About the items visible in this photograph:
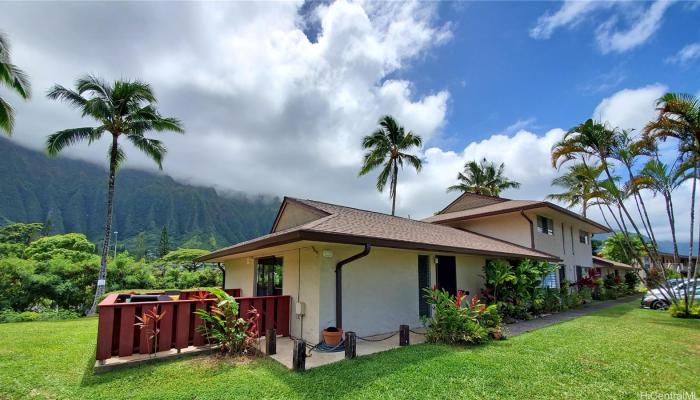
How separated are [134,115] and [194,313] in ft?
44.1

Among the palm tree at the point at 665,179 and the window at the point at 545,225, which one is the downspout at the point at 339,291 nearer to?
the window at the point at 545,225

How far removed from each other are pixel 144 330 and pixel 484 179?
30162 mm

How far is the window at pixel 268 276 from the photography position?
9.95 metres

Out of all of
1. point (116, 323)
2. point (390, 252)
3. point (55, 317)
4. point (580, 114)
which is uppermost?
point (580, 114)

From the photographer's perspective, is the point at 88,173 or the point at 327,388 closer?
the point at 327,388

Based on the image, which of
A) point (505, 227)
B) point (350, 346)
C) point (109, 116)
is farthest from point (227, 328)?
point (109, 116)


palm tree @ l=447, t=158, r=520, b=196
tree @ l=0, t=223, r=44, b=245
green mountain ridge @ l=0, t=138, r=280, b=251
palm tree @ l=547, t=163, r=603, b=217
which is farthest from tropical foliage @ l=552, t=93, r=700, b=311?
green mountain ridge @ l=0, t=138, r=280, b=251

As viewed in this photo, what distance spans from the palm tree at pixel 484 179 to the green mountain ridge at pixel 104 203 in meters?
56.8

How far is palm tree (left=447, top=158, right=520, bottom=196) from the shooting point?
30922mm

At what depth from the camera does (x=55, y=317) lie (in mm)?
13703

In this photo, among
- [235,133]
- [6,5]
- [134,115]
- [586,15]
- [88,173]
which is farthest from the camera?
[88,173]

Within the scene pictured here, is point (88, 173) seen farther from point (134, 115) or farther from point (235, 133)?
point (134, 115)

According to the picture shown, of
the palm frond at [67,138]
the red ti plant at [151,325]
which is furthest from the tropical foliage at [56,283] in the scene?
the red ti plant at [151,325]

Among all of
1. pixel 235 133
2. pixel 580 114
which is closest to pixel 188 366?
pixel 580 114
